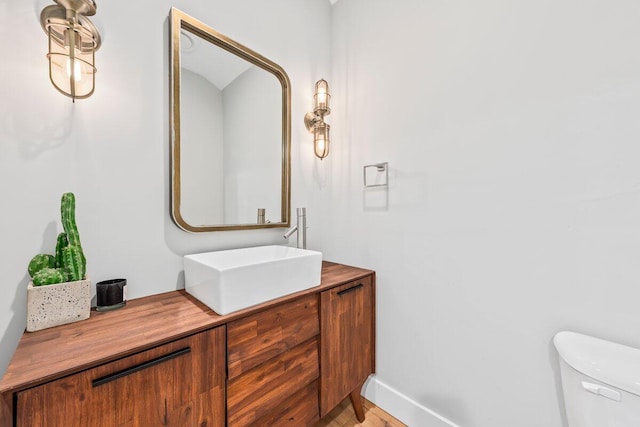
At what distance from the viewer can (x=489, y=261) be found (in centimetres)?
106

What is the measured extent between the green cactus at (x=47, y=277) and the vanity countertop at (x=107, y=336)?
135mm

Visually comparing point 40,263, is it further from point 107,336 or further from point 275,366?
point 275,366

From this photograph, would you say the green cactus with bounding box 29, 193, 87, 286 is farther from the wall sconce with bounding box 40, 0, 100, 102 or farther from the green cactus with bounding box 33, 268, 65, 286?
the wall sconce with bounding box 40, 0, 100, 102

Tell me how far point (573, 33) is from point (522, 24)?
0.58ft

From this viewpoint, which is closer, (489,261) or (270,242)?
(489,261)

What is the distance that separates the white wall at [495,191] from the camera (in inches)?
32.1

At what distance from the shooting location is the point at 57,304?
28.8 inches

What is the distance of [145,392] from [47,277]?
1.48ft

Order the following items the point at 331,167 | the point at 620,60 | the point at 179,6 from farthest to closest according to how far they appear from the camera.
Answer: the point at 331,167
the point at 179,6
the point at 620,60

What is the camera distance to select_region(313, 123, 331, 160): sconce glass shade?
5.25 ft

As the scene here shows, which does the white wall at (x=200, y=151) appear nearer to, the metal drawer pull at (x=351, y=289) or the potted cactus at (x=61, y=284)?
the potted cactus at (x=61, y=284)

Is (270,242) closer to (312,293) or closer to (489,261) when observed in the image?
(312,293)

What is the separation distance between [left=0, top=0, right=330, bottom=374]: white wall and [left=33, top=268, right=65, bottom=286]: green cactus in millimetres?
138

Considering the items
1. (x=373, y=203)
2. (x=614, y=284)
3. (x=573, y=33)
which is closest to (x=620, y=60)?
(x=573, y=33)
